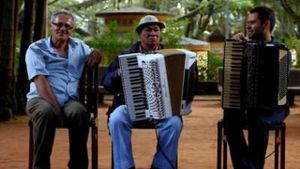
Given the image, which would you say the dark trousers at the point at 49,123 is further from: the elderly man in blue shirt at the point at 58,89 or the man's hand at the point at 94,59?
the man's hand at the point at 94,59

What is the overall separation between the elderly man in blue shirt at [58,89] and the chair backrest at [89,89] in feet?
0.18

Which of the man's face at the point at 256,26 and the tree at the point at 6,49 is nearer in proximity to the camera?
the man's face at the point at 256,26

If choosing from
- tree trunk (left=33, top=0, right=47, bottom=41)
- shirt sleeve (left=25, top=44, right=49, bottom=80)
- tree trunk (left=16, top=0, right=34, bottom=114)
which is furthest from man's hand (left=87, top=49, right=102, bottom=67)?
tree trunk (left=33, top=0, right=47, bottom=41)

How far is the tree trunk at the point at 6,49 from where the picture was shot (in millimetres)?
12000

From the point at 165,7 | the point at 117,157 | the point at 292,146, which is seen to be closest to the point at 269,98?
the point at 117,157

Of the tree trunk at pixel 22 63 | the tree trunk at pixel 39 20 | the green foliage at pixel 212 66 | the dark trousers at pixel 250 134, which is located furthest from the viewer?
the green foliage at pixel 212 66

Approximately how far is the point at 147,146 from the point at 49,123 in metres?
3.15

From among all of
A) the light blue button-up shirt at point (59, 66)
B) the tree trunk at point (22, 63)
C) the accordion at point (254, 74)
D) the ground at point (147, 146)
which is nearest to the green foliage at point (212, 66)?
the ground at point (147, 146)

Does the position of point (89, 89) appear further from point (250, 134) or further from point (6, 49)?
point (6, 49)

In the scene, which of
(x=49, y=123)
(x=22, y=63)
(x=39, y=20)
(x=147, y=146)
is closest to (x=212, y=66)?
(x=39, y=20)

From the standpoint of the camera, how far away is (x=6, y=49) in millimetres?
12031

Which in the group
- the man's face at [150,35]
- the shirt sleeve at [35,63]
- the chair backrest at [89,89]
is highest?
the man's face at [150,35]

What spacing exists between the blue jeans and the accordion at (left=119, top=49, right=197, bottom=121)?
83 mm

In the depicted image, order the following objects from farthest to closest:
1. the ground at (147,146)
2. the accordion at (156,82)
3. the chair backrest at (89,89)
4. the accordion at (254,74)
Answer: the ground at (147,146), the chair backrest at (89,89), the accordion at (254,74), the accordion at (156,82)
